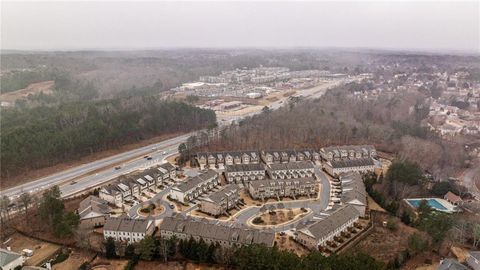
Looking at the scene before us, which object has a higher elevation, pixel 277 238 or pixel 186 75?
pixel 186 75

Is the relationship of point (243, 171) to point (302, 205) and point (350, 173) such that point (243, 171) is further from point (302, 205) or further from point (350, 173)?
point (350, 173)

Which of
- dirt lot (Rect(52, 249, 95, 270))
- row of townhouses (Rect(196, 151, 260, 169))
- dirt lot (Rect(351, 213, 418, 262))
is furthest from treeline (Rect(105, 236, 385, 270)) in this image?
row of townhouses (Rect(196, 151, 260, 169))

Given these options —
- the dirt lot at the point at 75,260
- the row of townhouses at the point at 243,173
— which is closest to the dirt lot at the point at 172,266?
the dirt lot at the point at 75,260

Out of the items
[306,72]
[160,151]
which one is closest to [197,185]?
[160,151]

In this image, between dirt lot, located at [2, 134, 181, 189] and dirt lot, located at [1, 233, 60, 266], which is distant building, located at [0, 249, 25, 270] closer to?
dirt lot, located at [1, 233, 60, 266]

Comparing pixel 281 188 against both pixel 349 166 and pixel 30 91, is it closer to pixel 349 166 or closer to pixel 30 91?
pixel 349 166
